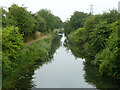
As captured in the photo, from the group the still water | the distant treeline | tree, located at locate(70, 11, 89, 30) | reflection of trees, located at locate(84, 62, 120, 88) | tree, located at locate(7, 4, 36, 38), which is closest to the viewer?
reflection of trees, located at locate(84, 62, 120, 88)

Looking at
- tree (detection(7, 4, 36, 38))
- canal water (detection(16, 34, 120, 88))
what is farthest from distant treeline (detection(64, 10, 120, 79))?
tree (detection(7, 4, 36, 38))

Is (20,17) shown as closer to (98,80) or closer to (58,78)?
(58,78)

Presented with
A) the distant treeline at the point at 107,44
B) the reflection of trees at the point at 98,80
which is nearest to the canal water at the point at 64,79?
the reflection of trees at the point at 98,80

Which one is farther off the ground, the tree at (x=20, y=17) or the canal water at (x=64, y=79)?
the tree at (x=20, y=17)

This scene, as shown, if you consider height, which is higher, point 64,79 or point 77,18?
point 77,18

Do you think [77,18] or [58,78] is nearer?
[58,78]

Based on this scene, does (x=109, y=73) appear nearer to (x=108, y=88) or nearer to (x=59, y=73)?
(x=108, y=88)

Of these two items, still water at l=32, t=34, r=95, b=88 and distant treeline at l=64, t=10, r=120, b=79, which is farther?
still water at l=32, t=34, r=95, b=88

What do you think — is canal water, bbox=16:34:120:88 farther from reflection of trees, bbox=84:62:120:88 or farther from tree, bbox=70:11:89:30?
tree, bbox=70:11:89:30

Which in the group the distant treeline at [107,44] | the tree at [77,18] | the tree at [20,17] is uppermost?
the tree at [77,18]

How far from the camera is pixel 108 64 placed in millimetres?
13781

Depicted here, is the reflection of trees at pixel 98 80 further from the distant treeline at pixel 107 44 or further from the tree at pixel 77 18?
the tree at pixel 77 18

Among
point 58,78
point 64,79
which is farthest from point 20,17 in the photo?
point 64,79

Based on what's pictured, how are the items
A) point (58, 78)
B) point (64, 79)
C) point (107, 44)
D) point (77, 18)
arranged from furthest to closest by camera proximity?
point (77, 18)
point (58, 78)
point (107, 44)
point (64, 79)
